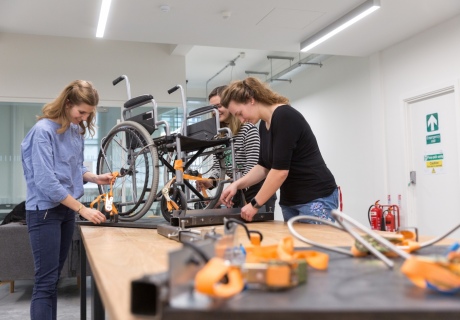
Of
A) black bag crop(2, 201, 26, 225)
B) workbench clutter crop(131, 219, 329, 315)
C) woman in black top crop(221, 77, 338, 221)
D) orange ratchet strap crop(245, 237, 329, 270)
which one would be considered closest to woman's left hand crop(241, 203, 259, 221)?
woman in black top crop(221, 77, 338, 221)

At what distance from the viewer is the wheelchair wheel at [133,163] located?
222 cm

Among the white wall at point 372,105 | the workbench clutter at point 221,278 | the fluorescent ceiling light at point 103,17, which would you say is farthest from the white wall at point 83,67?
the workbench clutter at point 221,278

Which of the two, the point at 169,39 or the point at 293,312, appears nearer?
the point at 293,312

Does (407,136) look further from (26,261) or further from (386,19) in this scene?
(26,261)

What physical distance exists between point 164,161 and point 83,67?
414 centimetres

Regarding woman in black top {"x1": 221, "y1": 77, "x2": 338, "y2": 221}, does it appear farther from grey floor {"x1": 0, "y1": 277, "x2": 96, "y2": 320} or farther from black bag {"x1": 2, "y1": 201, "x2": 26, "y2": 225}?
black bag {"x1": 2, "y1": 201, "x2": 26, "y2": 225}

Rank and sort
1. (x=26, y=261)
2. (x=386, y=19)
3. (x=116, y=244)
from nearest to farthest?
(x=116, y=244), (x=26, y=261), (x=386, y=19)

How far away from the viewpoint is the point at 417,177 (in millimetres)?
4977

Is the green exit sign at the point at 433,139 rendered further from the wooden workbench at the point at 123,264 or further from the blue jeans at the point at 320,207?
the wooden workbench at the point at 123,264

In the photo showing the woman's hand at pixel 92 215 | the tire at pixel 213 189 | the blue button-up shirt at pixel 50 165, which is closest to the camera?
the blue button-up shirt at pixel 50 165

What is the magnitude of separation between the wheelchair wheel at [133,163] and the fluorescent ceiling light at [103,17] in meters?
1.78

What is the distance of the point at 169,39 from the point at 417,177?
3.22 m

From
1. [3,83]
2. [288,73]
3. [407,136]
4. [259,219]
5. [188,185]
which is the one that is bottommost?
[259,219]

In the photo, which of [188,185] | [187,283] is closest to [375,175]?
[188,185]
